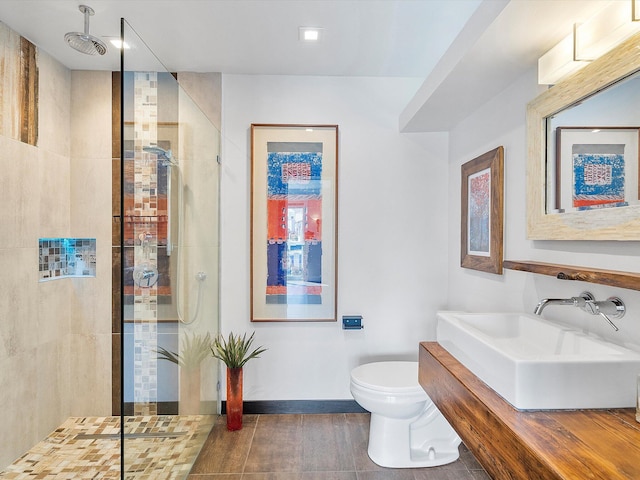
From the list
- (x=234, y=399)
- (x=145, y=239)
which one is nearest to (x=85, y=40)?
(x=145, y=239)

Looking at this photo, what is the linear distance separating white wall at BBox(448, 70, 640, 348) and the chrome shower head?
2.18 m

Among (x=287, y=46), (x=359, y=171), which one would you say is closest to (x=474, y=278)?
(x=359, y=171)

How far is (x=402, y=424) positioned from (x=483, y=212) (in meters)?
1.29

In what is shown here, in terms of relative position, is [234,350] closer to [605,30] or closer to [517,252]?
[517,252]

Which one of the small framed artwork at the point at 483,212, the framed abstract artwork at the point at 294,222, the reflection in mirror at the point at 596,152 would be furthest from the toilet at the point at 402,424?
the reflection in mirror at the point at 596,152

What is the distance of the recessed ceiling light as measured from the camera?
2078 millimetres

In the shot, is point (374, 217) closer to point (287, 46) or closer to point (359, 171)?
point (359, 171)

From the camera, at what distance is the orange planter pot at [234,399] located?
7.98ft

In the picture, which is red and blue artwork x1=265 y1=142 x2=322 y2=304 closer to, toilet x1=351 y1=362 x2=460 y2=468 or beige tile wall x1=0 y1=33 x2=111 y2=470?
toilet x1=351 y1=362 x2=460 y2=468

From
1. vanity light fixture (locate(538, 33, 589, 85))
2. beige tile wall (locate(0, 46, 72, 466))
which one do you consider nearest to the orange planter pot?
beige tile wall (locate(0, 46, 72, 466))

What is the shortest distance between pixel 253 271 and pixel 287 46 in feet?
4.79

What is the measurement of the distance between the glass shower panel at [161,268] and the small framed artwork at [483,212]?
5.34 ft

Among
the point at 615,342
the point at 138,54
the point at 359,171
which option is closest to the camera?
the point at 615,342

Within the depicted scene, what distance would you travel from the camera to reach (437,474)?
2.02 m
